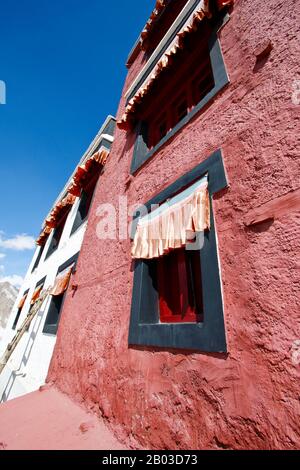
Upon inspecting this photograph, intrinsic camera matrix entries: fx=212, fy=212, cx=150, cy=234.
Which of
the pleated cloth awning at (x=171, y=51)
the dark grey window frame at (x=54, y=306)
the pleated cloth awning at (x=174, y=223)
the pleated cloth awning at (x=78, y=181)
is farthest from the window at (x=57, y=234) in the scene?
the pleated cloth awning at (x=174, y=223)

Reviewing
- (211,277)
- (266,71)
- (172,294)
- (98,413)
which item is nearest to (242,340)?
(211,277)

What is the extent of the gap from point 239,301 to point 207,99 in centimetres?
257

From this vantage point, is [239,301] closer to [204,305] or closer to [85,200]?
[204,305]

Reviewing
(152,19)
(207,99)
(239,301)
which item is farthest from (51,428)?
(152,19)

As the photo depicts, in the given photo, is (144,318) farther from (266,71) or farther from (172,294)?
(266,71)

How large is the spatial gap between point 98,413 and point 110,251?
7.57ft

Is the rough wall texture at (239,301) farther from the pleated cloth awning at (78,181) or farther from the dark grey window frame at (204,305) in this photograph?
the pleated cloth awning at (78,181)

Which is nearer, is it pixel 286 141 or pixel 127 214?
pixel 286 141

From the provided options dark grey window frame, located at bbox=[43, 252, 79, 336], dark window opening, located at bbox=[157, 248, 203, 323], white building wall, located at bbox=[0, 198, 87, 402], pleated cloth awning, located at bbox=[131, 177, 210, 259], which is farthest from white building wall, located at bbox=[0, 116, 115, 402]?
dark window opening, located at bbox=[157, 248, 203, 323]

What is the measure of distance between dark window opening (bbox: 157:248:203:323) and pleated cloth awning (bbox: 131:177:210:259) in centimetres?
25

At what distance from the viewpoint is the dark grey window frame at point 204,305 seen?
1825 millimetres

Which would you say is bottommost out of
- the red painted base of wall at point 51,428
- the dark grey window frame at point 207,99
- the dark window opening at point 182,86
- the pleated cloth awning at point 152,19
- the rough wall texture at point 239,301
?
the red painted base of wall at point 51,428

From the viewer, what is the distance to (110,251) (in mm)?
3900

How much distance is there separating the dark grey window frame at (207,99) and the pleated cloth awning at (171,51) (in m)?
0.33
